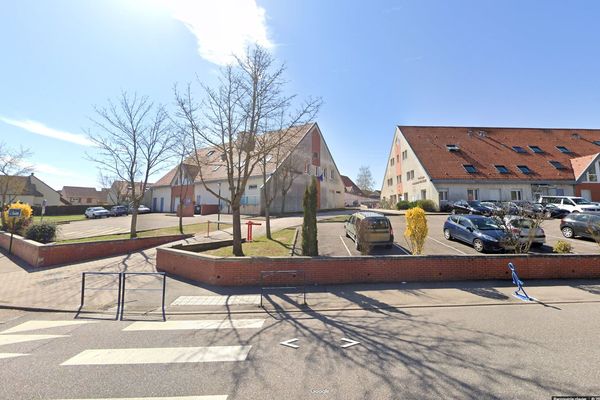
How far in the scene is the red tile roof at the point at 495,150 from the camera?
101 feet

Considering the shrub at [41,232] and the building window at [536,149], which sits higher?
the building window at [536,149]

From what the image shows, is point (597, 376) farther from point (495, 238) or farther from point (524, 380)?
point (495, 238)

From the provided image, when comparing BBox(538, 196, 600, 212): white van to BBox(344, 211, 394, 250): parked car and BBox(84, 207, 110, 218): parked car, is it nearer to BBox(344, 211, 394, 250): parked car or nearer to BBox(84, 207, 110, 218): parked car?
BBox(344, 211, 394, 250): parked car

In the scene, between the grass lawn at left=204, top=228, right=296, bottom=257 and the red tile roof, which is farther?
the red tile roof

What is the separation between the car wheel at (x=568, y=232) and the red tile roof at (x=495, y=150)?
1508 centimetres

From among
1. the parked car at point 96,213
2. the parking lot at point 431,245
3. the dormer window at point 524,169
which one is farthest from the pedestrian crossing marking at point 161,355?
the parked car at point 96,213

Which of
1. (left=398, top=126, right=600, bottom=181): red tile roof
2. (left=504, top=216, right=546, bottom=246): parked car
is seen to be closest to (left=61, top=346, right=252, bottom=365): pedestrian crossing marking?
(left=504, top=216, right=546, bottom=246): parked car

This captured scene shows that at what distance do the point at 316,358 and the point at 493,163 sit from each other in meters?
Result: 36.3

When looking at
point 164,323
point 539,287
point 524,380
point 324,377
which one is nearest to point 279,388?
point 324,377

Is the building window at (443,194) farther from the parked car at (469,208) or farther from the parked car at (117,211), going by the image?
the parked car at (117,211)

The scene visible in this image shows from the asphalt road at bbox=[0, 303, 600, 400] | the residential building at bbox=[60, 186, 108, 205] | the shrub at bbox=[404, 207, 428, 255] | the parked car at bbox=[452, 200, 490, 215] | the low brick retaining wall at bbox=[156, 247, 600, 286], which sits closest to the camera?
the asphalt road at bbox=[0, 303, 600, 400]

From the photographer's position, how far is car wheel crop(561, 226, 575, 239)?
49.6ft

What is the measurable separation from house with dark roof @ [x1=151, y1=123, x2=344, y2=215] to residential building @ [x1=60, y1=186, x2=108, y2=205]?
Answer: 43.5 m

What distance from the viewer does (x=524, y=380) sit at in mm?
3760
